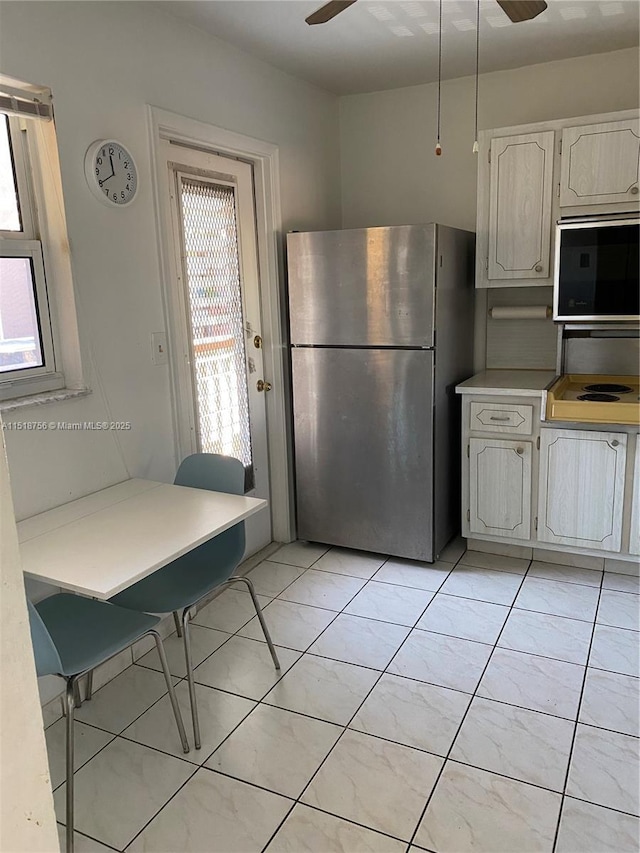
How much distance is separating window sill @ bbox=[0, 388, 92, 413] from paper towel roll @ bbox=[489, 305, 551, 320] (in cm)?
220

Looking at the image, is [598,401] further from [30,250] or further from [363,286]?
[30,250]

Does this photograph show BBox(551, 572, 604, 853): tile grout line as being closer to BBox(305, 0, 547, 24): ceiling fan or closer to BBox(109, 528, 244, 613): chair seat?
BBox(109, 528, 244, 613): chair seat

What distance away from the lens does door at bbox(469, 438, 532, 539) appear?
316 centimetres

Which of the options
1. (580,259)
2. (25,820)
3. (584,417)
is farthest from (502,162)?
(25,820)

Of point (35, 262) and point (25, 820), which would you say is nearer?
point (25, 820)

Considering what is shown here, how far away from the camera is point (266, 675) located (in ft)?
7.97

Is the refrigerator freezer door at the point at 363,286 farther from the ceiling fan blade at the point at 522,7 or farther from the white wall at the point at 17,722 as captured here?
the white wall at the point at 17,722

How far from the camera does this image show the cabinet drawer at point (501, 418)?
3.10m

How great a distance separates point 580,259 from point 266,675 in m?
2.24

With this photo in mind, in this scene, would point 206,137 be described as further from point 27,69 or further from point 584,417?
point 584,417

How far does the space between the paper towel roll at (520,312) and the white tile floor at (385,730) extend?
1.35 meters

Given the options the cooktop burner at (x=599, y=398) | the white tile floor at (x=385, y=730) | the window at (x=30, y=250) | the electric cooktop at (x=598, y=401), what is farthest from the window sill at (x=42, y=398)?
the cooktop burner at (x=599, y=398)

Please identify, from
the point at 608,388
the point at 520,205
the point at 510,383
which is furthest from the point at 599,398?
the point at 520,205

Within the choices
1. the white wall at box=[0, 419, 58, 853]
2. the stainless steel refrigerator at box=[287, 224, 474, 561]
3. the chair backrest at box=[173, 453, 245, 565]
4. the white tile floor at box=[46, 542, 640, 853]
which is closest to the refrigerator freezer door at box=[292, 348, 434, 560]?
the stainless steel refrigerator at box=[287, 224, 474, 561]
